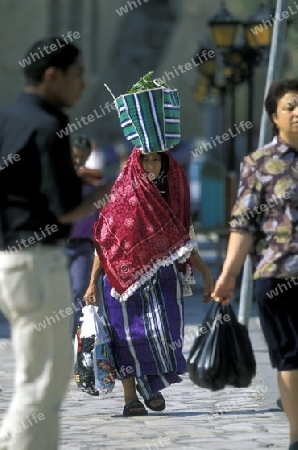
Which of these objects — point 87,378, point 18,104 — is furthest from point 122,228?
point 18,104

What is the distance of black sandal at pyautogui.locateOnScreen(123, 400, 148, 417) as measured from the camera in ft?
32.1

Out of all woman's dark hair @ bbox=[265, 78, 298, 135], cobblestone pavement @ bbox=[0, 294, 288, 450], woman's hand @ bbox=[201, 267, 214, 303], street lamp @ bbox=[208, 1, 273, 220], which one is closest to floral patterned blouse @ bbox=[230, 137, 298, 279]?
woman's dark hair @ bbox=[265, 78, 298, 135]

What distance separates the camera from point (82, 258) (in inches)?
523

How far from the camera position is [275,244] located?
728cm

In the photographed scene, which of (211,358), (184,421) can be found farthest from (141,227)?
(211,358)

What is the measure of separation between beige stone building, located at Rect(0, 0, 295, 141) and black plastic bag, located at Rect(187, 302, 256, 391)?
35611mm

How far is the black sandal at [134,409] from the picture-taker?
9.78m

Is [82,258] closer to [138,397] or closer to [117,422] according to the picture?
[138,397]

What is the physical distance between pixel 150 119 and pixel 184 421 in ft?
5.74

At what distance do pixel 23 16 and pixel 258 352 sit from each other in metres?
33.6

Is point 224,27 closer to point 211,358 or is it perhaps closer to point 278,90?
point 278,90

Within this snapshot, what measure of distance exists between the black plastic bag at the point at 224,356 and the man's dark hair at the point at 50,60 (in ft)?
4.86

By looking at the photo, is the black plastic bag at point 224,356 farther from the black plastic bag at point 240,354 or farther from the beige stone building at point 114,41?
the beige stone building at point 114,41

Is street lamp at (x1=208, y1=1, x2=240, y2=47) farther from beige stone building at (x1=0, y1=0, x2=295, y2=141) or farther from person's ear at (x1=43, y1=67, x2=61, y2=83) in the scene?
beige stone building at (x1=0, y1=0, x2=295, y2=141)
